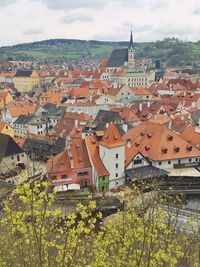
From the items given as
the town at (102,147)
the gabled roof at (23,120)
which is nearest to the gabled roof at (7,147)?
the town at (102,147)

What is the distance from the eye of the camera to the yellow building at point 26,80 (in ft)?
456

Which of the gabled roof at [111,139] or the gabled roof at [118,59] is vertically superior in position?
the gabled roof at [118,59]

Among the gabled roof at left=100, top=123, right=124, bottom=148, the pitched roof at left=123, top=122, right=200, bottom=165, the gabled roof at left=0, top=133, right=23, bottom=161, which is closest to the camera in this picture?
the gabled roof at left=100, top=123, right=124, bottom=148

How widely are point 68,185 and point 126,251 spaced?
25412 millimetres

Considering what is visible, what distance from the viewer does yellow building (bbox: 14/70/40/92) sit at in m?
139

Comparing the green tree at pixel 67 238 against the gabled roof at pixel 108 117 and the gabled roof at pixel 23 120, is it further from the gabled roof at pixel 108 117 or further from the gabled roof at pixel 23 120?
the gabled roof at pixel 23 120

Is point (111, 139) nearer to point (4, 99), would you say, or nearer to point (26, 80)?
point (4, 99)

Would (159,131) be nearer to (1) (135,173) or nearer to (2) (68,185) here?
(1) (135,173)

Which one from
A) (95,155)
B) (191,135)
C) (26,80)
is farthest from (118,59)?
(95,155)

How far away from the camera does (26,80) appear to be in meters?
140

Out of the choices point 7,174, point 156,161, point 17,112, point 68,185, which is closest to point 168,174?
point 156,161

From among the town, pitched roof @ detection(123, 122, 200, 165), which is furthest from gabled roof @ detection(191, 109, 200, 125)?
pitched roof @ detection(123, 122, 200, 165)

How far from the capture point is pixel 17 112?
68.7 m

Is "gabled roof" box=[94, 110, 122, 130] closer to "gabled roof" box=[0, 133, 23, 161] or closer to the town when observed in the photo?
the town
